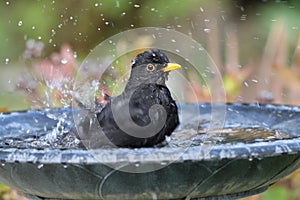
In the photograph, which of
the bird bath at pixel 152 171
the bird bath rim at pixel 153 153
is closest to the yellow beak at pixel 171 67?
the bird bath at pixel 152 171

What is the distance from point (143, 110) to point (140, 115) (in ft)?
0.10

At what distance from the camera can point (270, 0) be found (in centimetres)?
712

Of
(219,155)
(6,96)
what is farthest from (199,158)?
(6,96)

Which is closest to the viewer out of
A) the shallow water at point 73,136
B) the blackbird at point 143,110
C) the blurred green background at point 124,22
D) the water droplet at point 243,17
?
the blackbird at point 143,110

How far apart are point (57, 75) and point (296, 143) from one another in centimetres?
223

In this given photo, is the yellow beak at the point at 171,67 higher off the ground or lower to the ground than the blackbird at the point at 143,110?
higher

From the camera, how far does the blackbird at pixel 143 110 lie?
266 cm

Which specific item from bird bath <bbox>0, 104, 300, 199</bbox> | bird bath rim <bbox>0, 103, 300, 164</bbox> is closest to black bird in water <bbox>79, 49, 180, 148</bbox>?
bird bath <bbox>0, 104, 300, 199</bbox>

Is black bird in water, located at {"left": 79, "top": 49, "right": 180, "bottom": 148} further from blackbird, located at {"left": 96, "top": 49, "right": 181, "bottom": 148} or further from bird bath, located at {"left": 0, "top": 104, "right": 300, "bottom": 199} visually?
bird bath, located at {"left": 0, "top": 104, "right": 300, "bottom": 199}

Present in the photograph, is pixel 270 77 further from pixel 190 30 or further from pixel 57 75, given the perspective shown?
pixel 190 30

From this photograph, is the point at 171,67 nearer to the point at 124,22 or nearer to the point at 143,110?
the point at 143,110

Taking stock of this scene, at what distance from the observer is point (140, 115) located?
8.79ft

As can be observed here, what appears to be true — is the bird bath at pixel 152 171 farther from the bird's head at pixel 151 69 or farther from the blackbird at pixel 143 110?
the bird's head at pixel 151 69

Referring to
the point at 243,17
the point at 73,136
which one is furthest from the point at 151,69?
the point at 243,17
